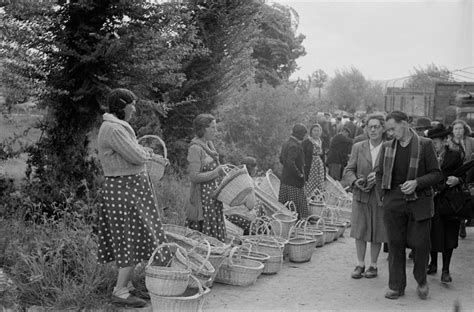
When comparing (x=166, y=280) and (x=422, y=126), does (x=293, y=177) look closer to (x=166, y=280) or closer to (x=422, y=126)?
(x=422, y=126)

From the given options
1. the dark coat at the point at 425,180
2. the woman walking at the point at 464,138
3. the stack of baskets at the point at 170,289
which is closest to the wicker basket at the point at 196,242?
the stack of baskets at the point at 170,289

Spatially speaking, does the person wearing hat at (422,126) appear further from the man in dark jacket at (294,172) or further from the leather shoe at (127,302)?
the leather shoe at (127,302)

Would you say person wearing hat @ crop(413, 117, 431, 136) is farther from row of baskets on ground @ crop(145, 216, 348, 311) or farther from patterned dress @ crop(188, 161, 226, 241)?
patterned dress @ crop(188, 161, 226, 241)

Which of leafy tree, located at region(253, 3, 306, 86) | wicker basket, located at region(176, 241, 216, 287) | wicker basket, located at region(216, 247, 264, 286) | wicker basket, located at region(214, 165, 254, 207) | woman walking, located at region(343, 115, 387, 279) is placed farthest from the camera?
leafy tree, located at region(253, 3, 306, 86)

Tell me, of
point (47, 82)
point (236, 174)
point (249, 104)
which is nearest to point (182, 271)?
point (236, 174)

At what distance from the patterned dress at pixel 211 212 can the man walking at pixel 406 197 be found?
5.98 ft

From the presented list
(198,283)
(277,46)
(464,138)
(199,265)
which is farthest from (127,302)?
(277,46)

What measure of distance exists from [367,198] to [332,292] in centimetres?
114

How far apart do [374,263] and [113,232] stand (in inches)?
124

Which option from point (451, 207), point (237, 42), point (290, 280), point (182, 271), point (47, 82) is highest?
point (237, 42)

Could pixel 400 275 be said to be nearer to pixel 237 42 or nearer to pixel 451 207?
pixel 451 207

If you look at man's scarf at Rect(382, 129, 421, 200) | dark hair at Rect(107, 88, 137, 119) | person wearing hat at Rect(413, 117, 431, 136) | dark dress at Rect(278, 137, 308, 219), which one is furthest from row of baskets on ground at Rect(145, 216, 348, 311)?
person wearing hat at Rect(413, 117, 431, 136)

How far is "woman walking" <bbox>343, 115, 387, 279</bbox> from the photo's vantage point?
6.48 meters

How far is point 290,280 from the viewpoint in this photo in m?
6.50
